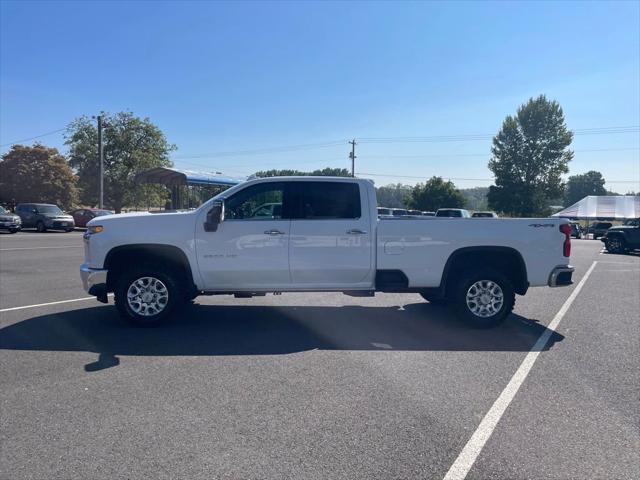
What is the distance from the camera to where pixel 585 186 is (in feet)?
442

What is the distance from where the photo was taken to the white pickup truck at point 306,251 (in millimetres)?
7020

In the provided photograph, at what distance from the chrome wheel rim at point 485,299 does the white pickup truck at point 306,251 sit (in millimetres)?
14

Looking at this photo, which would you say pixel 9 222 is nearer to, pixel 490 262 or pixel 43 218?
pixel 43 218

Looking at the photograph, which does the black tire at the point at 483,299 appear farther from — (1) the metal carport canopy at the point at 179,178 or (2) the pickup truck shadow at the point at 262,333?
(1) the metal carport canopy at the point at 179,178

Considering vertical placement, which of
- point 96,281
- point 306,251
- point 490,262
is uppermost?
point 306,251

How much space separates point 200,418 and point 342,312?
14.9ft

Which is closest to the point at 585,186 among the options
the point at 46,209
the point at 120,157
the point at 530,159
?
the point at 530,159

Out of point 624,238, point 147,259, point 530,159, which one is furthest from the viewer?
point 530,159

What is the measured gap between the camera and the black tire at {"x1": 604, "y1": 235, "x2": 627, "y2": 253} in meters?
24.9

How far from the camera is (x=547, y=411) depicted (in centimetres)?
434

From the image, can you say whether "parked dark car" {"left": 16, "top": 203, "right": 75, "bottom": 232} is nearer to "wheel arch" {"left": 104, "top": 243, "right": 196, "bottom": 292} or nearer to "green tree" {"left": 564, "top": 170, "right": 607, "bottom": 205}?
"wheel arch" {"left": 104, "top": 243, "right": 196, "bottom": 292}

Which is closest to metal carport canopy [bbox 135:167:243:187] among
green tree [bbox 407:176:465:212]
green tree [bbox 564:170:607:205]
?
green tree [bbox 407:176:465:212]

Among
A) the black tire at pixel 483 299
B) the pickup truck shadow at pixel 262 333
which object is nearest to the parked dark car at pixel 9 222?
the pickup truck shadow at pixel 262 333

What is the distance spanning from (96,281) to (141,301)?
2.11 feet
